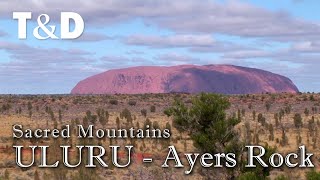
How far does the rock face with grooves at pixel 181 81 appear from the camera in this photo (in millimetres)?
178625

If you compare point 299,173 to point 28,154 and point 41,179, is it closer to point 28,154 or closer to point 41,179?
point 41,179

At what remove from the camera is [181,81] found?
179 meters

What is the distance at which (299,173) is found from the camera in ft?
57.8

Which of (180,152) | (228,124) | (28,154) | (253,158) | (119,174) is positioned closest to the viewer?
(253,158)

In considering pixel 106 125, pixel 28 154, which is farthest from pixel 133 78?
pixel 28 154

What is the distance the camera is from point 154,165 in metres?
18.3

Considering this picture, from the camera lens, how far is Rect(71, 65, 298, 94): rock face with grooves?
179m

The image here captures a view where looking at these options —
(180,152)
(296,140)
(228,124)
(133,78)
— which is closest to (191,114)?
(228,124)

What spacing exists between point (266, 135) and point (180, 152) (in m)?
6.93

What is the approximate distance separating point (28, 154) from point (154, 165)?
180 inches

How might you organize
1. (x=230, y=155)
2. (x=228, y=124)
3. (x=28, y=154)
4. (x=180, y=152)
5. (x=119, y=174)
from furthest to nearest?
(x=180, y=152), (x=28, y=154), (x=119, y=174), (x=228, y=124), (x=230, y=155)

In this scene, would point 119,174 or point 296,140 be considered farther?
point 296,140

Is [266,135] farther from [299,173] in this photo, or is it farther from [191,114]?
[191,114]

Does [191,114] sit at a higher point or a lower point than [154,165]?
higher
